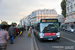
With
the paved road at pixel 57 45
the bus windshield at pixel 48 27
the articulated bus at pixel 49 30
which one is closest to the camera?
the paved road at pixel 57 45

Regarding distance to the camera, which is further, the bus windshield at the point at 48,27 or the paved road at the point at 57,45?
the bus windshield at the point at 48,27

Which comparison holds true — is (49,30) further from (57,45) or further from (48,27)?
(57,45)

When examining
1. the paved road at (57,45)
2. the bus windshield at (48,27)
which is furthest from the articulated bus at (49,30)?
the paved road at (57,45)

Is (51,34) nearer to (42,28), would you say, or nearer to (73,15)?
(42,28)

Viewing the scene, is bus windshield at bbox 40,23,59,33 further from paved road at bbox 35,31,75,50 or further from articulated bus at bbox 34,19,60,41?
paved road at bbox 35,31,75,50

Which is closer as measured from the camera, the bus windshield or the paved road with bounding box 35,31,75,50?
the paved road with bounding box 35,31,75,50

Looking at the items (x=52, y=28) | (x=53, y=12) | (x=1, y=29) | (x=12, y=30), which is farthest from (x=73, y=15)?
(x=53, y=12)

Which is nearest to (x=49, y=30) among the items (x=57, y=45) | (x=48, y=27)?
(x=48, y=27)

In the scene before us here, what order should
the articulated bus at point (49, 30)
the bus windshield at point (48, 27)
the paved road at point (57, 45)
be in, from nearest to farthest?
the paved road at point (57, 45) → the articulated bus at point (49, 30) → the bus windshield at point (48, 27)

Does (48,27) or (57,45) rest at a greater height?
(48,27)

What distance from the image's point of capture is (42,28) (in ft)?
44.6

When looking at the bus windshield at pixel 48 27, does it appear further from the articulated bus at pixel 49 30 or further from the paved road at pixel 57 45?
the paved road at pixel 57 45

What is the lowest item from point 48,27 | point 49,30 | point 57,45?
point 57,45

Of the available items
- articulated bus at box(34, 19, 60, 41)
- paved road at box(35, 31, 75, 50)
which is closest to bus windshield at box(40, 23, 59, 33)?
articulated bus at box(34, 19, 60, 41)
